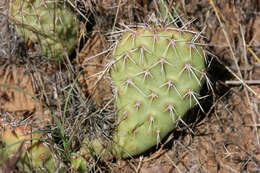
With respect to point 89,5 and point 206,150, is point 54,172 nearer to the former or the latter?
point 206,150

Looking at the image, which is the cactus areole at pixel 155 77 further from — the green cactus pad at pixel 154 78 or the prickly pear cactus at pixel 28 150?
the prickly pear cactus at pixel 28 150

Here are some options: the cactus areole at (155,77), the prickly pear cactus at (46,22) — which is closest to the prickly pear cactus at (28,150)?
the cactus areole at (155,77)

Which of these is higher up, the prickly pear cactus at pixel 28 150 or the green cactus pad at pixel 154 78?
the green cactus pad at pixel 154 78

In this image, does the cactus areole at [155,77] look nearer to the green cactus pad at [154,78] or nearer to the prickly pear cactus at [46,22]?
the green cactus pad at [154,78]

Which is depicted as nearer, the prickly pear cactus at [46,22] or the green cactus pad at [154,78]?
the green cactus pad at [154,78]

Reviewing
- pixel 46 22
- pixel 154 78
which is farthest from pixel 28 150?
pixel 46 22

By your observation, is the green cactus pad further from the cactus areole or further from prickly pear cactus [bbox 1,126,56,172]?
prickly pear cactus [bbox 1,126,56,172]
